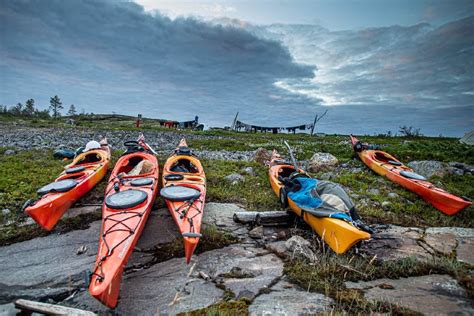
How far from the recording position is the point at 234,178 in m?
7.45

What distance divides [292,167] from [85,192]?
5120mm

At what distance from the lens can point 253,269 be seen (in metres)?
3.38

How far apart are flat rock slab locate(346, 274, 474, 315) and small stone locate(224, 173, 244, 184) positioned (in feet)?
14.8

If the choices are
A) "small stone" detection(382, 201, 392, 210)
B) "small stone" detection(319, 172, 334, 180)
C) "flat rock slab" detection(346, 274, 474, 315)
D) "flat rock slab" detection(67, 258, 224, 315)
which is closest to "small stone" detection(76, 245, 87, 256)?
"flat rock slab" detection(67, 258, 224, 315)

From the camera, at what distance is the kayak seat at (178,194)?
418 centimetres

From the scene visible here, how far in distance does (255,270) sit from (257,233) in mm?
1142

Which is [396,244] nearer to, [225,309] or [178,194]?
[225,309]

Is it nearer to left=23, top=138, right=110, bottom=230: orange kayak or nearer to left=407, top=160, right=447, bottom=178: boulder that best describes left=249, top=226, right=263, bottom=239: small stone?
left=23, top=138, right=110, bottom=230: orange kayak

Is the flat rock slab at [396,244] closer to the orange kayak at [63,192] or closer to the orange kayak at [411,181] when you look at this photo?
the orange kayak at [411,181]

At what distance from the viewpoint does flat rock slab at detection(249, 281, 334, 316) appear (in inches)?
98.7

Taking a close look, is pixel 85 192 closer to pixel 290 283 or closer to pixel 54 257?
pixel 54 257

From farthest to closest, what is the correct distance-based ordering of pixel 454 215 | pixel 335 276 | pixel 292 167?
pixel 292 167 < pixel 454 215 < pixel 335 276

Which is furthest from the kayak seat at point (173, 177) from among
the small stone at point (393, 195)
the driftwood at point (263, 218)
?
the small stone at point (393, 195)

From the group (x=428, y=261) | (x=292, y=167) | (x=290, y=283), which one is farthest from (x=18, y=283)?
(x=292, y=167)
